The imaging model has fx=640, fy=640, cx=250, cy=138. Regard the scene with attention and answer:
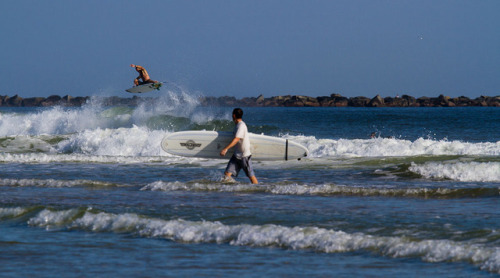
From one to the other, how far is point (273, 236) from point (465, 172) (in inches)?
307

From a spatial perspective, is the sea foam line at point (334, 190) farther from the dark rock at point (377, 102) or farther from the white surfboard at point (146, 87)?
the dark rock at point (377, 102)

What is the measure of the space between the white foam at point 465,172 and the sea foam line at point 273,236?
23.2ft

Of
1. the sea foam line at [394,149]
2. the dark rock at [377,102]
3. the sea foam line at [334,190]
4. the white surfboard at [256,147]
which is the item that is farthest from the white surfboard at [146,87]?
the dark rock at [377,102]

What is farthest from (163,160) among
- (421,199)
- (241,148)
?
(421,199)

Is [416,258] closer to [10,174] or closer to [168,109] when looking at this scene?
[10,174]

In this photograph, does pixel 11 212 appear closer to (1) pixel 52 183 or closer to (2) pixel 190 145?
(1) pixel 52 183

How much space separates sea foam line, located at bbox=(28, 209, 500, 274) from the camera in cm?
641

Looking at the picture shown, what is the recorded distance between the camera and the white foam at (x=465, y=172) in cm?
1357

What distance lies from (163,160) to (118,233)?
1130cm

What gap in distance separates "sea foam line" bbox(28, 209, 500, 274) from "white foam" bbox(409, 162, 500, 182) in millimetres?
7061

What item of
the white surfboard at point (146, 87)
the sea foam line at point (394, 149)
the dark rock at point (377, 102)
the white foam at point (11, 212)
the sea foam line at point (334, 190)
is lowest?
the white foam at point (11, 212)

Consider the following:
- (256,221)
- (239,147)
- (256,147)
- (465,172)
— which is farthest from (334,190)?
(465,172)

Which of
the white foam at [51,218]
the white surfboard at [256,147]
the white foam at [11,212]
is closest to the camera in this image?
the white foam at [51,218]

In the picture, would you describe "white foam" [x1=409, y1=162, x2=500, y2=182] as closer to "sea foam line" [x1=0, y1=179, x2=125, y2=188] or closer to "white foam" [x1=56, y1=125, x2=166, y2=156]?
"sea foam line" [x1=0, y1=179, x2=125, y2=188]
